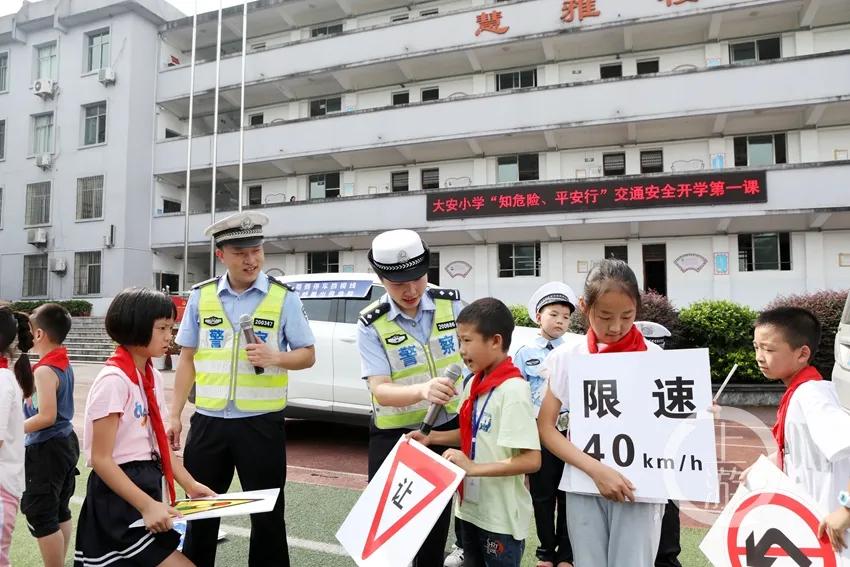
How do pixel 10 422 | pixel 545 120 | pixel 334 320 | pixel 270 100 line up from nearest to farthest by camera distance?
1. pixel 10 422
2. pixel 334 320
3. pixel 545 120
4. pixel 270 100

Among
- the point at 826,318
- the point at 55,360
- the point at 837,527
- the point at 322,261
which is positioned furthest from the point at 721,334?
the point at 322,261

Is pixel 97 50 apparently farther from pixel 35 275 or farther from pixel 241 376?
pixel 241 376

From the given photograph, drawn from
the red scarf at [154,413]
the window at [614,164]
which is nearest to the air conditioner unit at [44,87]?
the window at [614,164]

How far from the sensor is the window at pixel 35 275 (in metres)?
23.5

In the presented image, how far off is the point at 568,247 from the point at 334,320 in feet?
41.9

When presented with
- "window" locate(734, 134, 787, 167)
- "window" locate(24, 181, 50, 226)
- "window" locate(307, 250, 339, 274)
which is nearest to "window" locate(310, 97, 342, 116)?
"window" locate(307, 250, 339, 274)

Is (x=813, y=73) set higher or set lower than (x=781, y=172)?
higher

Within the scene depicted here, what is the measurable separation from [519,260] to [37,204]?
808 inches

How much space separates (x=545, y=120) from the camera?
16.7 metres

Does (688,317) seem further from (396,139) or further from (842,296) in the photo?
(396,139)

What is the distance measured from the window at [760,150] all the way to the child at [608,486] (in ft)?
55.2

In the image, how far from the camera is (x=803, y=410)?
1896 mm

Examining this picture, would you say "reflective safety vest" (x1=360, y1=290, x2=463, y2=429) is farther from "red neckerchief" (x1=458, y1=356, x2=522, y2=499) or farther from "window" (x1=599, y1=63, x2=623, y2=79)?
"window" (x1=599, y1=63, x2=623, y2=79)

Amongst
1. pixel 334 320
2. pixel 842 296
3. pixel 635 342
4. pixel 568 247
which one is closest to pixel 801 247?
pixel 568 247
